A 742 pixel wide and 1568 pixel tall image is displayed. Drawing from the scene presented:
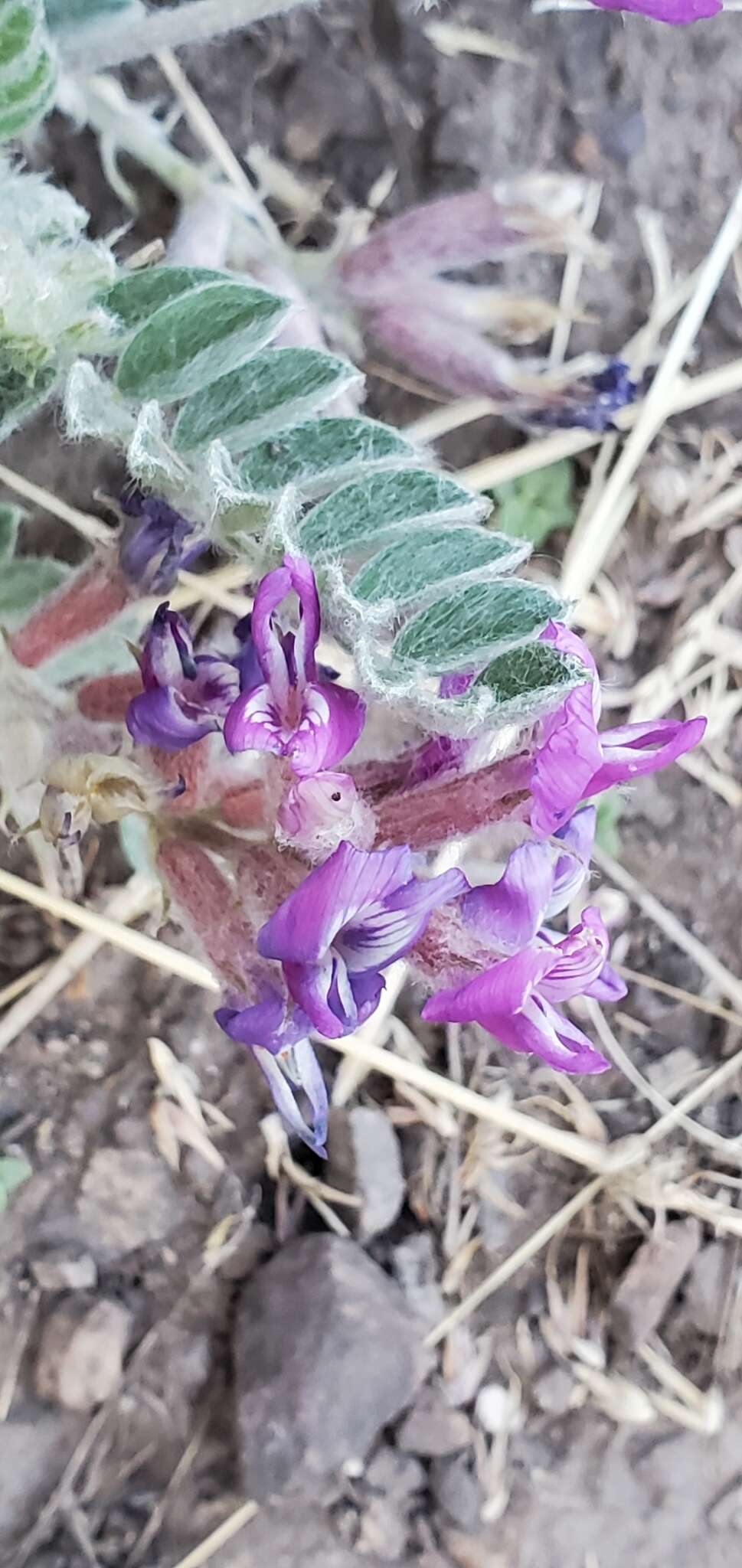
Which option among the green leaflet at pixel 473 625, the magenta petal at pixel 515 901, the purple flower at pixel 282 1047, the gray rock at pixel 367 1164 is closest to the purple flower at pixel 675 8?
the green leaflet at pixel 473 625

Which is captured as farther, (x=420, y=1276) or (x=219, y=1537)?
(x=420, y=1276)

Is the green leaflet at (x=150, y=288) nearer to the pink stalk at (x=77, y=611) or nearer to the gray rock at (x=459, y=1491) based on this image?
the pink stalk at (x=77, y=611)

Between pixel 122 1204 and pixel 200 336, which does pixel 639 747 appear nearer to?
pixel 200 336

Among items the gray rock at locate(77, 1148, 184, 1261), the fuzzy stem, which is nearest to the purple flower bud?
the fuzzy stem

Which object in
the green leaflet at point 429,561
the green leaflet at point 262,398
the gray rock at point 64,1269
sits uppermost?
the green leaflet at point 262,398

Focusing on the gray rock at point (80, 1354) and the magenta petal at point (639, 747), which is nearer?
the magenta petal at point (639, 747)

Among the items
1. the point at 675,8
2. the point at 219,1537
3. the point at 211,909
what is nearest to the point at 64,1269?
the point at 219,1537

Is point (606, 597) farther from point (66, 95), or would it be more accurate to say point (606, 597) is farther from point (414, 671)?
point (414, 671)

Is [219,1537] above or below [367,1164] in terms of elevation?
below
